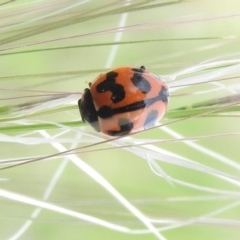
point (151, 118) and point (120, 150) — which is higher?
point (120, 150)

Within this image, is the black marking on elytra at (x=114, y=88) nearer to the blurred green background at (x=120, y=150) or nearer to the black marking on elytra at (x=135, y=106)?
the black marking on elytra at (x=135, y=106)

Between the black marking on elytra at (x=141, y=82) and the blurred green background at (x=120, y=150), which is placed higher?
the blurred green background at (x=120, y=150)

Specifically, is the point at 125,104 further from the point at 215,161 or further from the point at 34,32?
the point at 215,161

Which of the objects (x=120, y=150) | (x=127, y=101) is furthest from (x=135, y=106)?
(x=120, y=150)

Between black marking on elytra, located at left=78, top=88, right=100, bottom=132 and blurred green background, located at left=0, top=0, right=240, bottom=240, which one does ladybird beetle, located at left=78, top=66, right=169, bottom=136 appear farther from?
blurred green background, located at left=0, top=0, right=240, bottom=240

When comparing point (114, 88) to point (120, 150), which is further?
point (120, 150)

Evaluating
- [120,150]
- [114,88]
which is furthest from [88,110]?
[120,150]

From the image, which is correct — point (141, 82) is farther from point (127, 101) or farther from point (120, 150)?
point (120, 150)

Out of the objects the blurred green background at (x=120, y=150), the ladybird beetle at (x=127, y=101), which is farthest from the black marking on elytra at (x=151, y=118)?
the blurred green background at (x=120, y=150)
